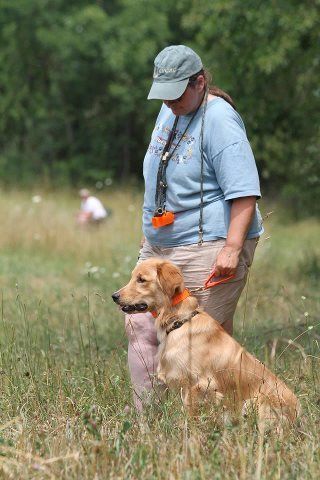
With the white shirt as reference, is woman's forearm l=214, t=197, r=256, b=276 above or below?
above

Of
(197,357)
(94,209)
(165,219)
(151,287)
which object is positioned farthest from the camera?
(94,209)

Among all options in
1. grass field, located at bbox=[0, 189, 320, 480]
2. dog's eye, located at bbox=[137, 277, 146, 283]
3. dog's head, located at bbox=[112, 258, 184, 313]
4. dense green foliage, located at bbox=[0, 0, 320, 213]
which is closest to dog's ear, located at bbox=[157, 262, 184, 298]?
dog's head, located at bbox=[112, 258, 184, 313]

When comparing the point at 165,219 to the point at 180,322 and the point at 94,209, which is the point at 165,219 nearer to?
the point at 180,322

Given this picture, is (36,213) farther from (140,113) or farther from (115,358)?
(140,113)

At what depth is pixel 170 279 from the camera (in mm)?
5387

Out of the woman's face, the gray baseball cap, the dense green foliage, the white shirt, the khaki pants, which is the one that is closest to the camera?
the gray baseball cap

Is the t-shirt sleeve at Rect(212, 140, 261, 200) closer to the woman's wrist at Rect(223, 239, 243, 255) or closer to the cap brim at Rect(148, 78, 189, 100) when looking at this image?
the woman's wrist at Rect(223, 239, 243, 255)

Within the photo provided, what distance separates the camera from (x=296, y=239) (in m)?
19.0

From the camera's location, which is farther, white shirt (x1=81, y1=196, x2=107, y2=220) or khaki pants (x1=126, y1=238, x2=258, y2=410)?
white shirt (x1=81, y1=196, x2=107, y2=220)

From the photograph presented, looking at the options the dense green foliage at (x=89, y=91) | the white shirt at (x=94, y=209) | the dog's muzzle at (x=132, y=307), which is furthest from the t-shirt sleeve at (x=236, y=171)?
the white shirt at (x=94, y=209)

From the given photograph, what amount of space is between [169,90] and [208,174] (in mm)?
489

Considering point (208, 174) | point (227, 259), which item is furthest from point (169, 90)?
point (227, 259)

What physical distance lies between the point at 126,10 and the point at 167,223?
2194 centimetres

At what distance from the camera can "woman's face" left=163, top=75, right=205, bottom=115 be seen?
5.43 m
